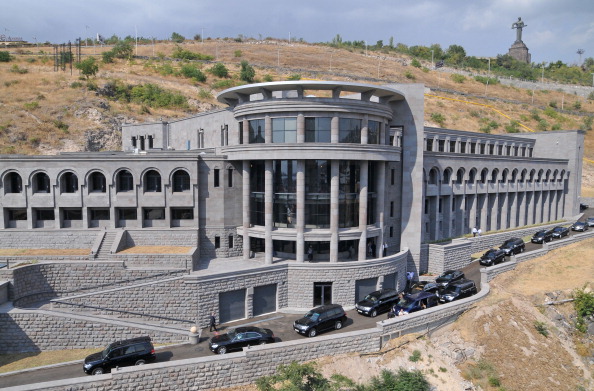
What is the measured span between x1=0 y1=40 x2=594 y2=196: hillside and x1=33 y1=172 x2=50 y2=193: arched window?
35030mm

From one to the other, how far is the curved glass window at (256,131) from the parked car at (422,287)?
19798mm

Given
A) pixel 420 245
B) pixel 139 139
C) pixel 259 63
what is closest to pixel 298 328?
pixel 420 245

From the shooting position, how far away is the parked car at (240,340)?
25.0 m

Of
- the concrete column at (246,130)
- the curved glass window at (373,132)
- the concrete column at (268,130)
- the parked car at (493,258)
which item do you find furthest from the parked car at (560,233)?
the concrete column at (246,130)

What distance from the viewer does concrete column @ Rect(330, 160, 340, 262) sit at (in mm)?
33906

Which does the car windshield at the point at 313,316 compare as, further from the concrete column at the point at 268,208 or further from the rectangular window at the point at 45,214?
the rectangular window at the point at 45,214

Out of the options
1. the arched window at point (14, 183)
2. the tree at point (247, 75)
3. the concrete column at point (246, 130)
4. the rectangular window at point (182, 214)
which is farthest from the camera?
the tree at point (247, 75)

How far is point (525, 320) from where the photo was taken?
32500 millimetres

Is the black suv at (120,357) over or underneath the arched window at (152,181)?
underneath

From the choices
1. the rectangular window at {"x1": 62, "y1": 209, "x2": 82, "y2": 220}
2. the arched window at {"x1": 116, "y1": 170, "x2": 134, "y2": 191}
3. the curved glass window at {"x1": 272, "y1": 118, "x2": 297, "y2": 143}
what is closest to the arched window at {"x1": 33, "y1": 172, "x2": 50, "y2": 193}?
the rectangular window at {"x1": 62, "y1": 209, "x2": 82, "y2": 220}

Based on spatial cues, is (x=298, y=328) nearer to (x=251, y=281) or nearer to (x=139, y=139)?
(x=251, y=281)

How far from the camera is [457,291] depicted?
33.0 metres

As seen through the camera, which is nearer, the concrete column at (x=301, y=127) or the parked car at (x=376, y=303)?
the parked car at (x=376, y=303)

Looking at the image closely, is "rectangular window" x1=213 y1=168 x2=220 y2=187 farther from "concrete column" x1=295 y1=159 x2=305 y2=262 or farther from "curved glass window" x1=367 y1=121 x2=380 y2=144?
"curved glass window" x1=367 y1=121 x2=380 y2=144
